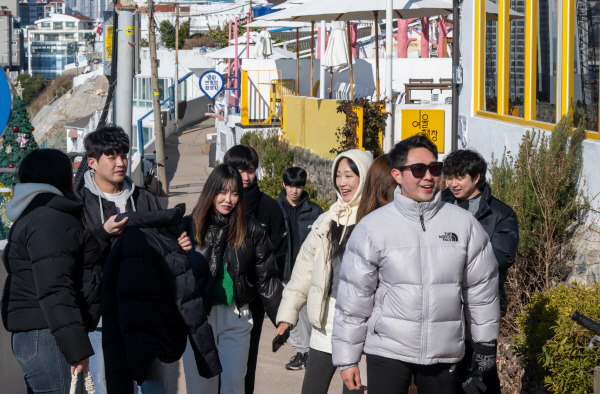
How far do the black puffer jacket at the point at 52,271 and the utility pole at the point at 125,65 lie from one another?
13.8 ft

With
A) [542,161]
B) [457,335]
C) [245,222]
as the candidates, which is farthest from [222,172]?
[542,161]

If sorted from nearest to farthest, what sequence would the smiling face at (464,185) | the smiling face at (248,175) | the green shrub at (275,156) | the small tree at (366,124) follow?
the smiling face at (464,185) < the smiling face at (248,175) < the small tree at (366,124) < the green shrub at (275,156)

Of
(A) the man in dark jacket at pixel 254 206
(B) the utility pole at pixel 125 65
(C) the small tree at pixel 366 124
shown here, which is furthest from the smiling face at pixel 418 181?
(C) the small tree at pixel 366 124

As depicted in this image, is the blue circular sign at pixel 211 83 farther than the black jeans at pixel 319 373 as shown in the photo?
Yes

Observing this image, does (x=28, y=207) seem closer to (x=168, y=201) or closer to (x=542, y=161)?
(x=542, y=161)

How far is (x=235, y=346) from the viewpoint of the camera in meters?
4.91

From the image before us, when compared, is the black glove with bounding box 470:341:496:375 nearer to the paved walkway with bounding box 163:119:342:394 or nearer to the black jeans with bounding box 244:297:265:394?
the black jeans with bounding box 244:297:265:394

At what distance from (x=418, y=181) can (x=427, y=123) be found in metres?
8.91

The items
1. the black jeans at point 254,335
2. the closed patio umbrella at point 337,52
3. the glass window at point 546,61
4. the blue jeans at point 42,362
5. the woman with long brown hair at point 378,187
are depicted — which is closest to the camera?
the blue jeans at point 42,362

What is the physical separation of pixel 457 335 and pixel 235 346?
5.17 feet

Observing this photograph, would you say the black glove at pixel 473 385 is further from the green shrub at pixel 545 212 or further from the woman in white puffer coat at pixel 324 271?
the green shrub at pixel 545 212

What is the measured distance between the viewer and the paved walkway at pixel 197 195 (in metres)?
6.79

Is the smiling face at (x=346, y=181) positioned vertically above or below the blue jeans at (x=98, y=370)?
above

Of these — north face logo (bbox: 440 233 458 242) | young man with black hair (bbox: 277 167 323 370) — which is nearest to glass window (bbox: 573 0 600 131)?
young man with black hair (bbox: 277 167 323 370)
